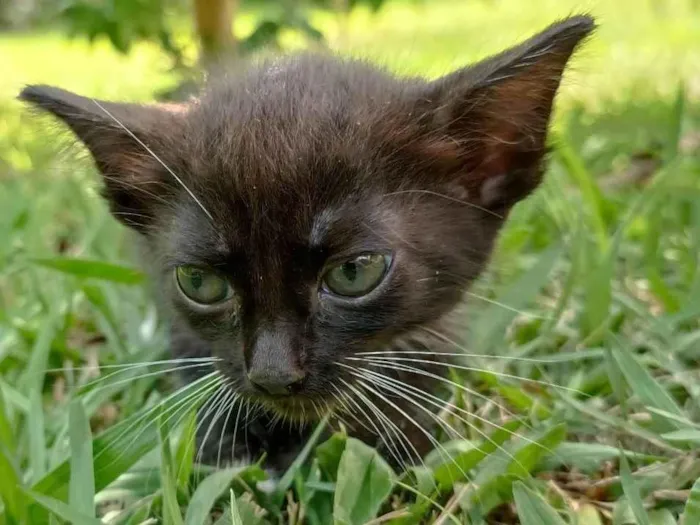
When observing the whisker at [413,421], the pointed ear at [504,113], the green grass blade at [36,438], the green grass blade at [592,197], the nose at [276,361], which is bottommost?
the green grass blade at [36,438]

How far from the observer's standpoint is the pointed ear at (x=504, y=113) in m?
1.25

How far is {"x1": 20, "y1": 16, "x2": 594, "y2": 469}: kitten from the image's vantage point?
1.28 meters

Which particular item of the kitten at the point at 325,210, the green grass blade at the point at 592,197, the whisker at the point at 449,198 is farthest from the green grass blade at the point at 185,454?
the green grass blade at the point at 592,197

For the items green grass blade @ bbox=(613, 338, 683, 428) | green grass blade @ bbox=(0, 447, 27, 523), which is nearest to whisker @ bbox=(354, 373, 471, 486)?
green grass blade @ bbox=(613, 338, 683, 428)

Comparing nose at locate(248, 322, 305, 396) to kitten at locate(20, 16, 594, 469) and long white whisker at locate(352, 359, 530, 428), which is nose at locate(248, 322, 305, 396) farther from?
long white whisker at locate(352, 359, 530, 428)

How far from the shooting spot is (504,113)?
141 centimetres

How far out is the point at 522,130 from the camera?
145cm

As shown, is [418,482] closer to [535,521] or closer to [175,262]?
[535,521]

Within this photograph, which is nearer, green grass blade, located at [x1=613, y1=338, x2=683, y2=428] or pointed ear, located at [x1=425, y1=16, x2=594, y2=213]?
pointed ear, located at [x1=425, y1=16, x2=594, y2=213]

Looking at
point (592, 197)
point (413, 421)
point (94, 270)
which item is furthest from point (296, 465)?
point (592, 197)

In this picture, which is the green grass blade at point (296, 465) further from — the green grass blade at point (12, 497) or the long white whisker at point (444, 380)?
the green grass blade at point (12, 497)

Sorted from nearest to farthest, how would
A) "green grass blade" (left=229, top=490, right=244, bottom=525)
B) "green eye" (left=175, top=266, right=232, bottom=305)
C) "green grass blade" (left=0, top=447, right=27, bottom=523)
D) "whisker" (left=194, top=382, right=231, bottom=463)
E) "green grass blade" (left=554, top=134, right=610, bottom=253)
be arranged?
1. "green grass blade" (left=229, top=490, right=244, bottom=525)
2. "green grass blade" (left=0, top=447, right=27, bottom=523)
3. "green eye" (left=175, top=266, right=232, bottom=305)
4. "whisker" (left=194, top=382, right=231, bottom=463)
5. "green grass blade" (left=554, top=134, right=610, bottom=253)

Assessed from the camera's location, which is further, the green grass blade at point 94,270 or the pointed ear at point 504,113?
the green grass blade at point 94,270

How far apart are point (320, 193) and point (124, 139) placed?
428 millimetres
